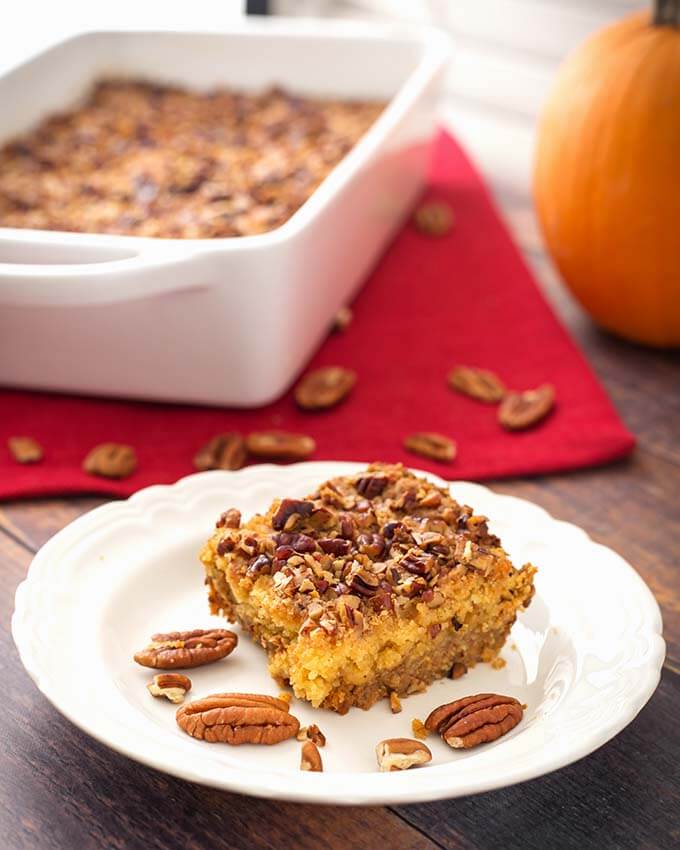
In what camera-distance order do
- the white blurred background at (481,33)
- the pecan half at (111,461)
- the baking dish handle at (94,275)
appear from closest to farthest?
the baking dish handle at (94,275) < the pecan half at (111,461) < the white blurred background at (481,33)

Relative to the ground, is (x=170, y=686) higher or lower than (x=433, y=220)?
higher

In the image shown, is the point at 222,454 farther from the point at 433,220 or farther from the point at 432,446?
the point at 433,220

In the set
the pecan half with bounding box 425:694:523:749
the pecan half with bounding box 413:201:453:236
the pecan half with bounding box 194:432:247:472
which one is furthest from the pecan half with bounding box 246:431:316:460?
the pecan half with bounding box 413:201:453:236

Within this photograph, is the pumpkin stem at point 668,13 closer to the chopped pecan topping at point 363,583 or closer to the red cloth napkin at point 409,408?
the red cloth napkin at point 409,408

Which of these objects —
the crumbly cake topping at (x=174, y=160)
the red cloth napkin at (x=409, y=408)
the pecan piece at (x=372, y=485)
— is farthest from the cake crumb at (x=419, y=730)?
the crumbly cake topping at (x=174, y=160)

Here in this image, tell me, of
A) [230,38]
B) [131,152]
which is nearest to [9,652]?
[131,152]

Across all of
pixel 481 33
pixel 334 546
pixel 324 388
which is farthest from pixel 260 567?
pixel 481 33

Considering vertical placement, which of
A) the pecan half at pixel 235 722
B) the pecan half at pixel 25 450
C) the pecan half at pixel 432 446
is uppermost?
the pecan half at pixel 235 722
